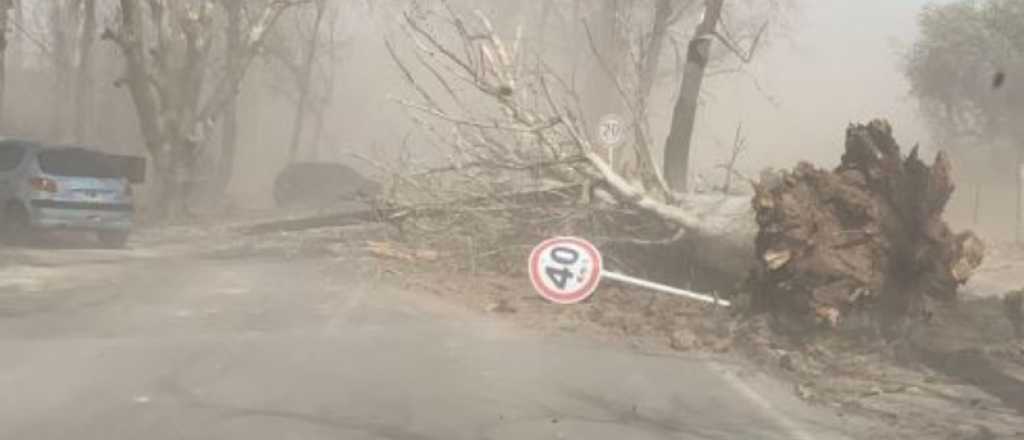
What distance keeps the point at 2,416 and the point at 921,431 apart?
5401mm

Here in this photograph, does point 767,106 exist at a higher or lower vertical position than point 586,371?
higher

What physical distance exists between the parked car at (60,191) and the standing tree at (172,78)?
6997mm

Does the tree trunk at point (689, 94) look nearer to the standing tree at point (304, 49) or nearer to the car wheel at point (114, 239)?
the car wheel at point (114, 239)

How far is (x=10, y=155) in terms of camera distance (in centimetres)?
1995

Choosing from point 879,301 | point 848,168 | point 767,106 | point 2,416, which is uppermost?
point 767,106

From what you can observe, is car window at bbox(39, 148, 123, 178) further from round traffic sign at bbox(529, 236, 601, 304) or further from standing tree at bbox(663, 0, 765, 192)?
round traffic sign at bbox(529, 236, 601, 304)

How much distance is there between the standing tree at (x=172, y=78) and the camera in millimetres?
27250

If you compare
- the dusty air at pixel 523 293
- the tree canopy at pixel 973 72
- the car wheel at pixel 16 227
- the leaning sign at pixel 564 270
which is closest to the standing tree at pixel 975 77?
the tree canopy at pixel 973 72

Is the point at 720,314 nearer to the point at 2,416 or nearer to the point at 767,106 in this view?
the point at 2,416

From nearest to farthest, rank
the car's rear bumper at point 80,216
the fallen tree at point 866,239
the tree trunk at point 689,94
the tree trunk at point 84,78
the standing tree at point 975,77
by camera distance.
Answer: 1. the fallen tree at point 866,239
2. the tree trunk at point 689,94
3. the car's rear bumper at point 80,216
4. the standing tree at point 975,77
5. the tree trunk at point 84,78

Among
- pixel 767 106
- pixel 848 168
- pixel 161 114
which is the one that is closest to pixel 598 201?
pixel 848 168

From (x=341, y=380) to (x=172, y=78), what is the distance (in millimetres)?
20348

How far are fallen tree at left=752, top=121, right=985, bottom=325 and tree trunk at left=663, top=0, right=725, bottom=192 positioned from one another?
305 inches

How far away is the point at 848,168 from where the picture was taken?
1133 cm
